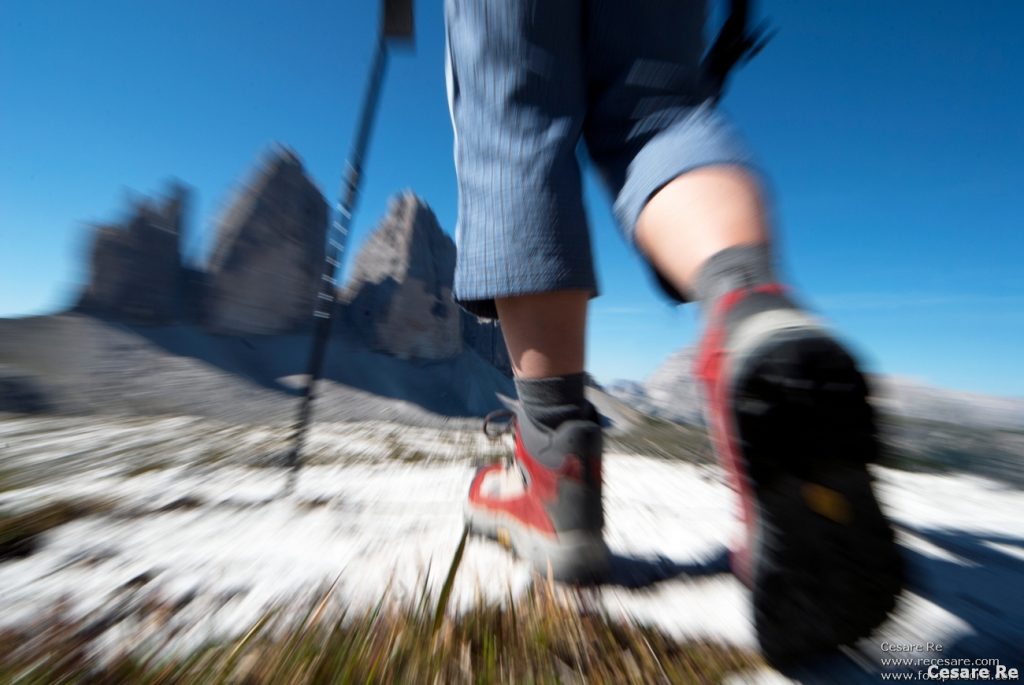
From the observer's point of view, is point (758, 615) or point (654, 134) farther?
point (654, 134)

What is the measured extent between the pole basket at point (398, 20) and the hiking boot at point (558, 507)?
0.88 metres

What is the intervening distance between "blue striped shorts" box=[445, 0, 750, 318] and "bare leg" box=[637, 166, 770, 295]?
32 mm

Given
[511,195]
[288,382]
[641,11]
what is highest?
[641,11]

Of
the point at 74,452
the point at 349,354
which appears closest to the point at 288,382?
the point at 349,354

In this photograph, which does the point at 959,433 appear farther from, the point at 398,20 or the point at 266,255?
the point at 266,255

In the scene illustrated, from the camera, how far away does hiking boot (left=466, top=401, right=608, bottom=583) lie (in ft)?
1.42

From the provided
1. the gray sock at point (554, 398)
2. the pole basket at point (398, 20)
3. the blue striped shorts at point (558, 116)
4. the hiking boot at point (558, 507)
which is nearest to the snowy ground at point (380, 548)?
the hiking boot at point (558, 507)

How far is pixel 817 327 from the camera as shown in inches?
11.1

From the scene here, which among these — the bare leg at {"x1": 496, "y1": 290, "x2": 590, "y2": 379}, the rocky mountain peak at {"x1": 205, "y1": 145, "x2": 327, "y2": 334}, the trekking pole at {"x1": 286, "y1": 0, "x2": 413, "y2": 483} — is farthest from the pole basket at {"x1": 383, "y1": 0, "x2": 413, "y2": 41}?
the rocky mountain peak at {"x1": 205, "y1": 145, "x2": 327, "y2": 334}

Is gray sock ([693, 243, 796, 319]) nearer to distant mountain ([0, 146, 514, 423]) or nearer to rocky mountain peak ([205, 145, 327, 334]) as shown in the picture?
distant mountain ([0, 146, 514, 423])

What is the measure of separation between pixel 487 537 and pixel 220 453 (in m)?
0.96

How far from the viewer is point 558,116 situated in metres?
0.48

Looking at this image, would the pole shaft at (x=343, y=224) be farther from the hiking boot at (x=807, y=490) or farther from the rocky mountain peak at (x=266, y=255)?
the rocky mountain peak at (x=266, y=255)

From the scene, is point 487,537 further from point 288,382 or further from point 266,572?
point 288,382
